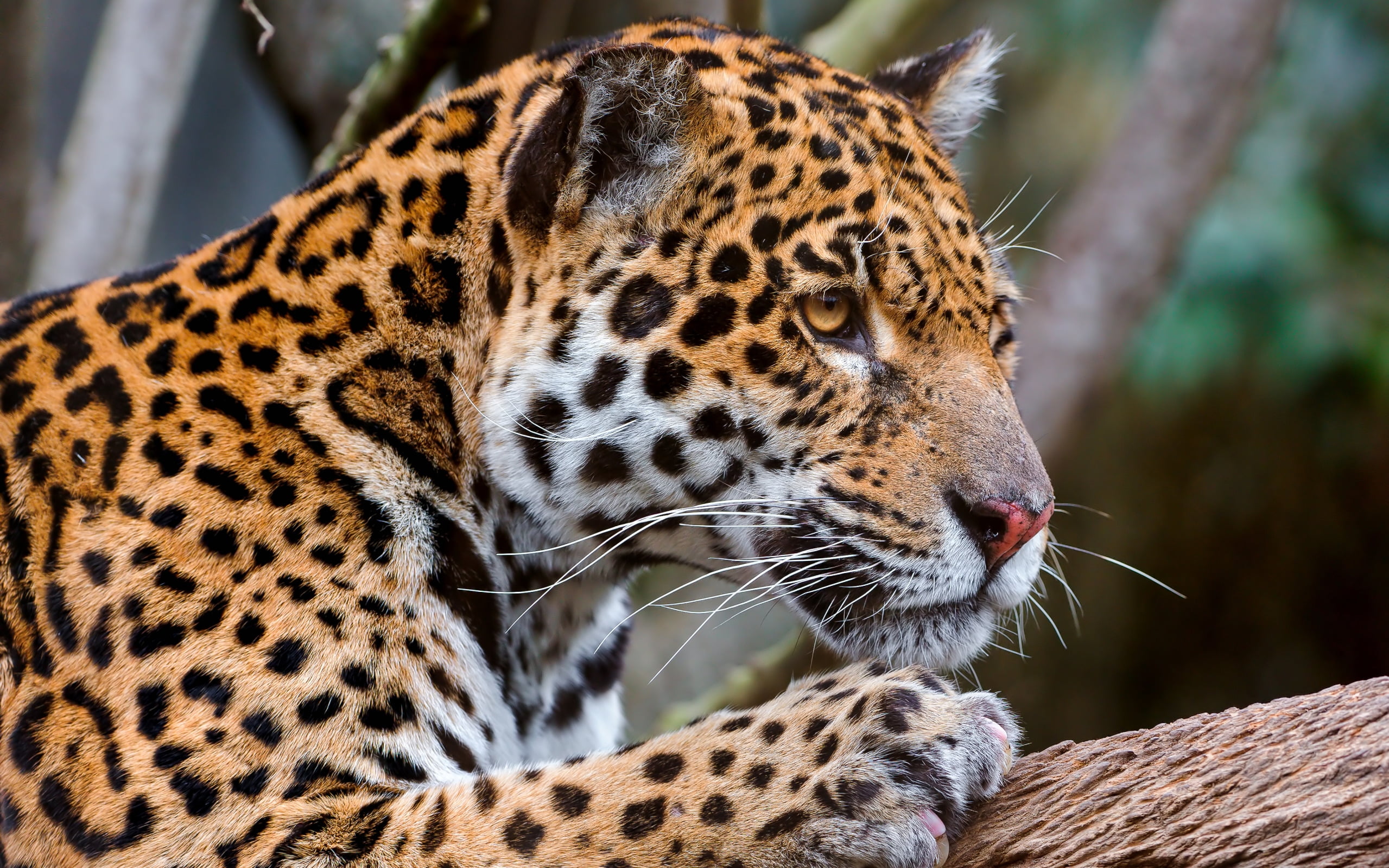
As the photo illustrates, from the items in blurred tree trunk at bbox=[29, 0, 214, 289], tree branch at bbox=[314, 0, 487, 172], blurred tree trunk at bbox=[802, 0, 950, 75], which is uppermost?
blurred tree trunk at bbox=[29, 0, 214, 289]

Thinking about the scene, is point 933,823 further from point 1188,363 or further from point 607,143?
point 1188,363

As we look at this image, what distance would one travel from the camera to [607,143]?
386cm

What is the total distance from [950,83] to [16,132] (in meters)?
5.58

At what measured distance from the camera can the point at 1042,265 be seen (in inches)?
378

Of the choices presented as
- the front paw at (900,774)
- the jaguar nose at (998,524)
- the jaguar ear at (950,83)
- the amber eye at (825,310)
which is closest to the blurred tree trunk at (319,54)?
the jaguar ear at (950,83)

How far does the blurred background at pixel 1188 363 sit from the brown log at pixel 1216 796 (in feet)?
24.8

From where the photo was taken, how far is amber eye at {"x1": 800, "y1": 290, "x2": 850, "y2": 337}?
3715mm

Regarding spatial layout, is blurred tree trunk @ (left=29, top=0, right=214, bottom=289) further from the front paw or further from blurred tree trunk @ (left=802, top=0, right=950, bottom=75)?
A: the front paw

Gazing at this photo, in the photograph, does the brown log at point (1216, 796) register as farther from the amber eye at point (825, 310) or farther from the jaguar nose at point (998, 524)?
the amber eye at point (825, 310)

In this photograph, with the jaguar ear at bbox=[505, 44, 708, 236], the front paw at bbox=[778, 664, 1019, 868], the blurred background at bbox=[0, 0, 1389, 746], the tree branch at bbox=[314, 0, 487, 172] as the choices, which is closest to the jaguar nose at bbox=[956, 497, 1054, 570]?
the front paw at bbox=[778, 664, 1019, 868]

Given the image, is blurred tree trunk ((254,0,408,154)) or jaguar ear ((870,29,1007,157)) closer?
jaguar ear ((870,29,1007,157))

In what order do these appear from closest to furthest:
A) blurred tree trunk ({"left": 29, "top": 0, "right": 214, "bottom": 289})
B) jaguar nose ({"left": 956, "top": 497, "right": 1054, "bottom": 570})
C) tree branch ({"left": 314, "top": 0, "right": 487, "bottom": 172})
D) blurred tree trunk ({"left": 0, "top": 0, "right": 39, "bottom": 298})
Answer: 1. jaguar nose ({"left": 956, "top": 497, "right": 1054, "bottom": 570})
2. tree branch ({"left": 314, "top": 0, "right": 487, "bottom": 172})
3. blurred tree trunk ({"left": 0, "top": 0, "right": 39, "bottom": 298})
4. blurred tree trunk ({"left": 29, "top": 0, "right": 214, "bottom": 289})

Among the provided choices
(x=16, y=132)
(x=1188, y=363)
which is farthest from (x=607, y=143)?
(x=1188, y=363)

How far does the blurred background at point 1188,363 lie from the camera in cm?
1256
